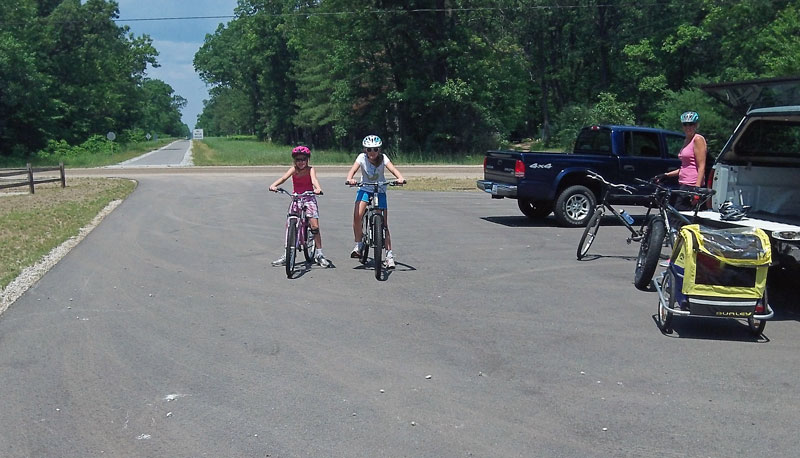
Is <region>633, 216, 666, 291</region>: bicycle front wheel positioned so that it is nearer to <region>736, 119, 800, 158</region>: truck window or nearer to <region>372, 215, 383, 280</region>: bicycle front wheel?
<region>736, 119, 800, 158</region>: truck window

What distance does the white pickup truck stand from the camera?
8.78 metres

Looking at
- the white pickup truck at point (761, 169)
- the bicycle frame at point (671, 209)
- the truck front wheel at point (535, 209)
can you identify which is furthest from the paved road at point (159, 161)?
the white pickup truck at point (761, 169)

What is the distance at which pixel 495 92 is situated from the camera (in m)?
50.8

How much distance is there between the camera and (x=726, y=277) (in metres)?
6.65

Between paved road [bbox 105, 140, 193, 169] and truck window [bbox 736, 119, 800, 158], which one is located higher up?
truck window [bbox 736, 119, 800, 158]

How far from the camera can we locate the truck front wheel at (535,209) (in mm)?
15703

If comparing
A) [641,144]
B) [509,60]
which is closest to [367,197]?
[641,144]

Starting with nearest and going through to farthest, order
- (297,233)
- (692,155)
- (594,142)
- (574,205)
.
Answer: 1. (297,233)
2. (692,155)
3. (574,205)
4. (594,142)

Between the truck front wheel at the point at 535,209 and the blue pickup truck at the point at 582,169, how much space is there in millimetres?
831

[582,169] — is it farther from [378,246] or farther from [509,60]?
[509,60]

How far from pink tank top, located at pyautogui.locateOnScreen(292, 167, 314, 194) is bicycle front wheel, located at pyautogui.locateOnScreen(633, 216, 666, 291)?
13.9 ft

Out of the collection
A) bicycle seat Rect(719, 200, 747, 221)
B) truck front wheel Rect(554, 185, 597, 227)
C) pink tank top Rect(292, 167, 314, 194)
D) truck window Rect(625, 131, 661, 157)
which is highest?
truck window Rect(625, 131, 661, 157)

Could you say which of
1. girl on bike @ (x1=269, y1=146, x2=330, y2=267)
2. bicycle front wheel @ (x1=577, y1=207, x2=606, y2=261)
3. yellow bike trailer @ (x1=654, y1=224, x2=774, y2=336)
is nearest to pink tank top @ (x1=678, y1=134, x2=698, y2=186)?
bicycle front wheel @ (x1=577, y1=207, x2=606, y2=261)

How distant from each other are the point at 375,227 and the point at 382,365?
3.68m
